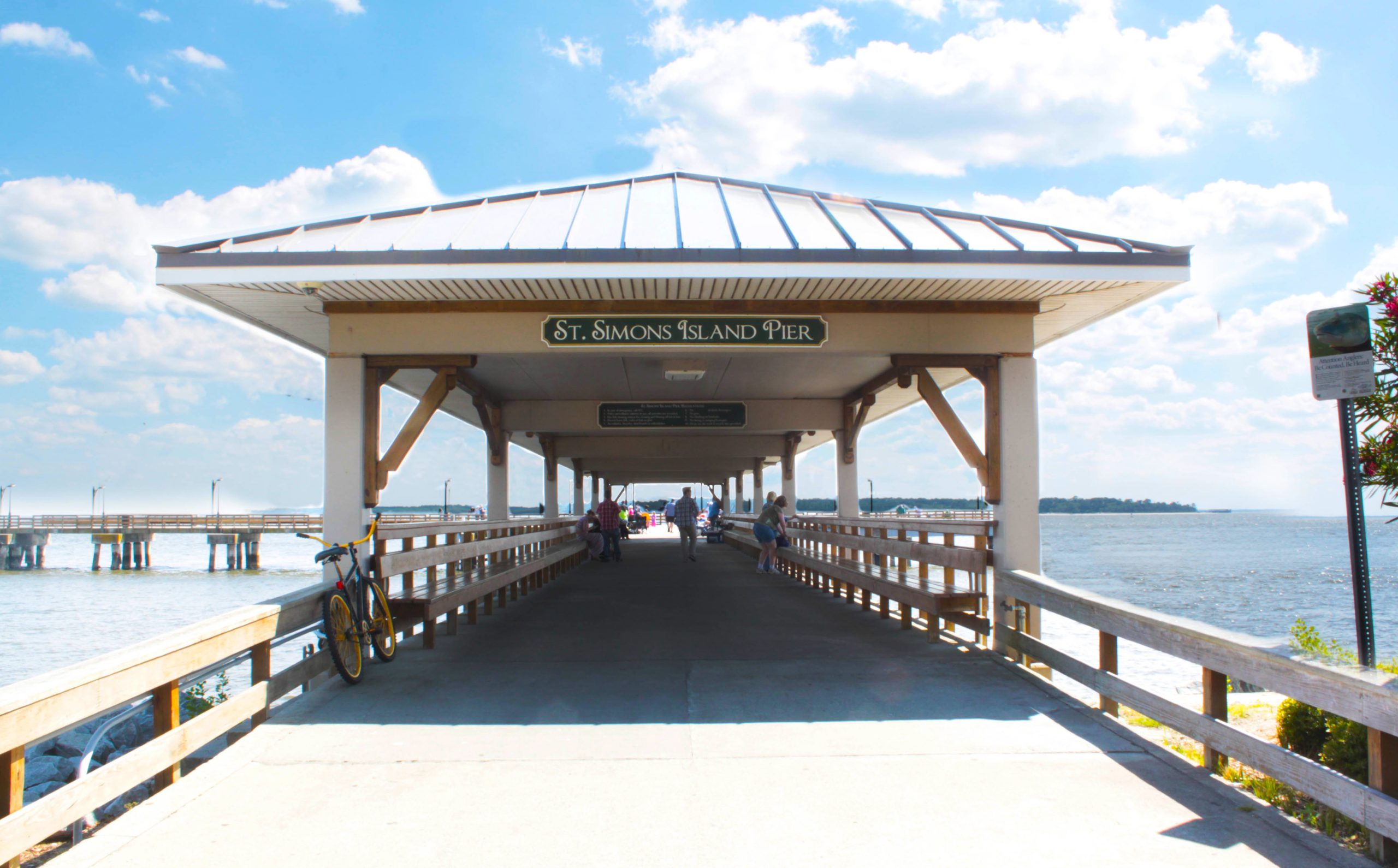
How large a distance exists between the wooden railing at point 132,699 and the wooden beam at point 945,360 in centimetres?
608

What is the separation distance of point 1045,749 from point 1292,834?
4.36ft

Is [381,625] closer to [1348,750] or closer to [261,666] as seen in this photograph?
[261,666]

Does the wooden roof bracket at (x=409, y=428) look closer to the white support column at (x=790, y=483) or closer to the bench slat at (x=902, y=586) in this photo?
the bench slat at (x=902, y=586)

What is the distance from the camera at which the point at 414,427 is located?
9883mm

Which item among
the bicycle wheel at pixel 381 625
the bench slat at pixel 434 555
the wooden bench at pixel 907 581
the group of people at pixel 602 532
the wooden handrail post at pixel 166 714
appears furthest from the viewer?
the group of people at pixel 602 532

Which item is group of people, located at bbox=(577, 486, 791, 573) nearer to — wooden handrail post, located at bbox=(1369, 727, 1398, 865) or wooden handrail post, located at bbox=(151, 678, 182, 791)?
wooden handrail post, located at bbox=(151, 678, 182, 791)

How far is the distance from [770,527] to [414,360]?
8.75 m

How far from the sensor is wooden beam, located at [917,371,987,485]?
971cm

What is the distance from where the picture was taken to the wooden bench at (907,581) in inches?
306

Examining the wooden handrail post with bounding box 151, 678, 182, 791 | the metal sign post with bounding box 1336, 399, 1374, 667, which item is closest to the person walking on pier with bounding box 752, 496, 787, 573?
the metal sign post with bounding box 1336, 399, 1374, 667

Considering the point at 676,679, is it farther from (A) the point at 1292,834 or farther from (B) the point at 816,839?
(A) the point at 1292,834

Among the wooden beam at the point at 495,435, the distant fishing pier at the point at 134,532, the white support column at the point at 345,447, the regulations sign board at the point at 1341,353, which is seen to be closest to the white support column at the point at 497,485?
the wooden beam at the point at 495,435

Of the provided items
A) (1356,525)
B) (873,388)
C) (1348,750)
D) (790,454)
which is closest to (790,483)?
(790,454)

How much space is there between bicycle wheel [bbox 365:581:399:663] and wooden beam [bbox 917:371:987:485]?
5.61 metres
